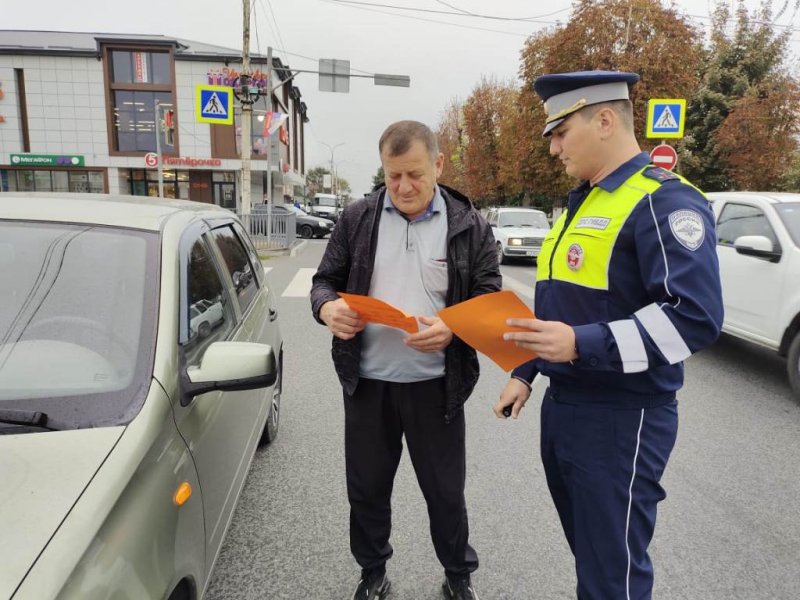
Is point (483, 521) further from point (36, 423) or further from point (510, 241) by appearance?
point (510, 241)

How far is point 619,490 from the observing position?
1578 millimetres

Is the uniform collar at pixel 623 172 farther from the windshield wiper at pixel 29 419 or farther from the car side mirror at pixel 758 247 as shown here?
the car side mirror at pixel 758 247

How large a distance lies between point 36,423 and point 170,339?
0.45 meters

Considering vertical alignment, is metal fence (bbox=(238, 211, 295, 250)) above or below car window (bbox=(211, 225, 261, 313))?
below

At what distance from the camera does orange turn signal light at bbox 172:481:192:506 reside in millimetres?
1529

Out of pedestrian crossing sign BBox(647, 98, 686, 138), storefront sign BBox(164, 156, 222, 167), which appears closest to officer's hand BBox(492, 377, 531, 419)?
pedestrian crossing sign BBox(647, 98, 686, 138)

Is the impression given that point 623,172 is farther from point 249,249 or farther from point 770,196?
point 770,196

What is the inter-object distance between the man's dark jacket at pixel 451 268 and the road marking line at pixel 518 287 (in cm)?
787

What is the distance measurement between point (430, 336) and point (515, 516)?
5.33 ft

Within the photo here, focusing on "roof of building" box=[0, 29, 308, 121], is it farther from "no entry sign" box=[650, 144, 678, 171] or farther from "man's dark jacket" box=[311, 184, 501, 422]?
"man's dark jacket" box=[311, 184, 501, 422]

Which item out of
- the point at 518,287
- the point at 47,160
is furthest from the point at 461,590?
the point at 47,160

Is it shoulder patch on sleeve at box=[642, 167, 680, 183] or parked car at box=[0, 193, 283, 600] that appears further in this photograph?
shoulder patch on sleeve at box=[642, 167, 680, 183]

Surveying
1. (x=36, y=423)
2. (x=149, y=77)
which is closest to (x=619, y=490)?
(x=36, y=423)

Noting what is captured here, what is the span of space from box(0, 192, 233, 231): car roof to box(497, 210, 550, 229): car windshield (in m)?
14.7
